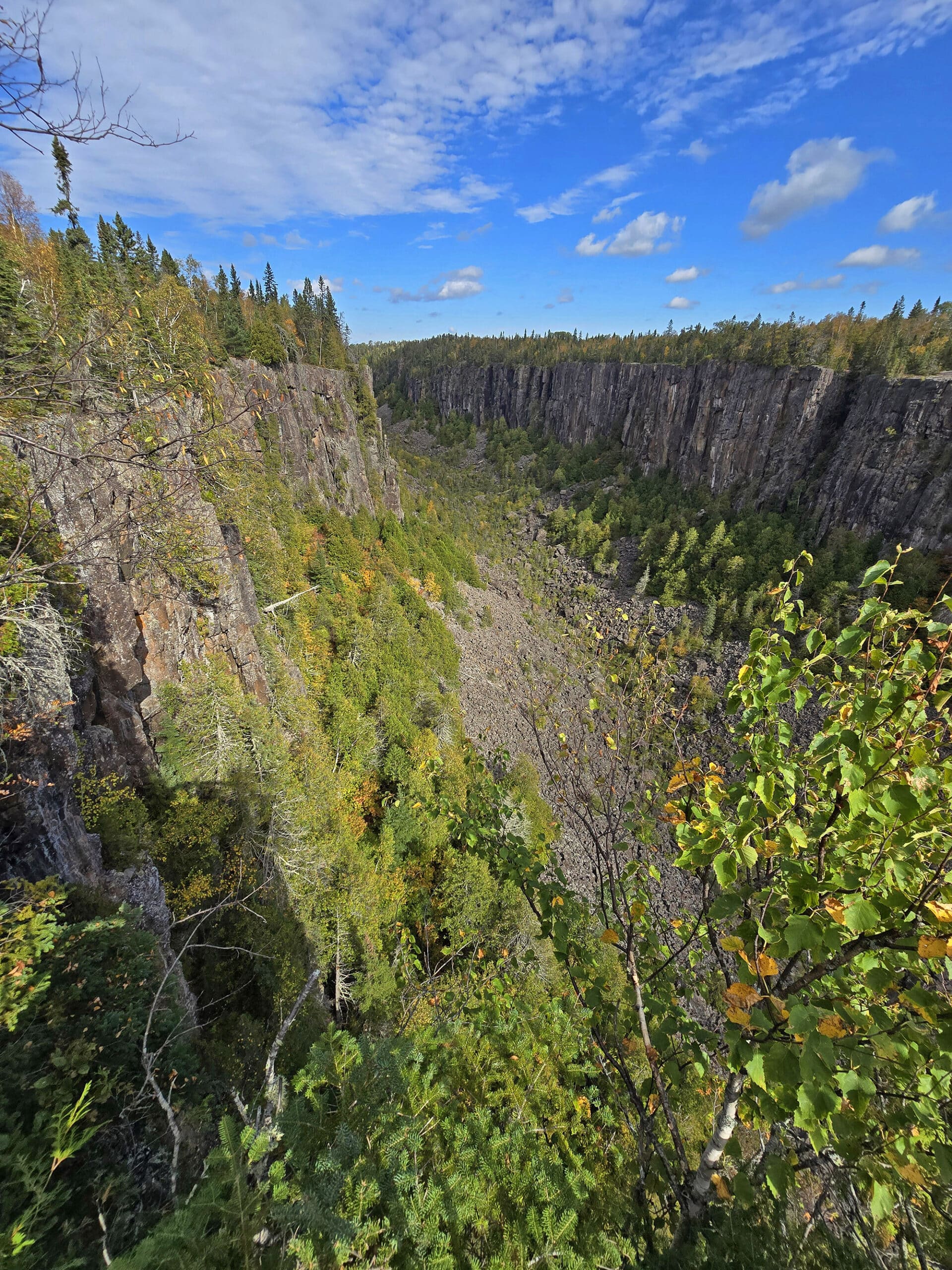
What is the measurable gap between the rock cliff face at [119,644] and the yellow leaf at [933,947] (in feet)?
11.4

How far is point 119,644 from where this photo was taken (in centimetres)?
1190

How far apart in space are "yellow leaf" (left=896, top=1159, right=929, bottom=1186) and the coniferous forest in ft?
0.13

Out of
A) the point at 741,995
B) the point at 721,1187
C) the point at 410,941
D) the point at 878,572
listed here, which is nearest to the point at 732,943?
the point at 741,995

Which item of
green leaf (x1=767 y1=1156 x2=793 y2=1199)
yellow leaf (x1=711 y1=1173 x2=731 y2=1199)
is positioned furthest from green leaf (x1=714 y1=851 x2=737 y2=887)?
yellow leaf (x1=711 y1=1173 x2=731 y2=1199)

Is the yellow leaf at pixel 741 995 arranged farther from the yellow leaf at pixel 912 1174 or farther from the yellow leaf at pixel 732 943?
the yellow leaf at pixel 912 1174

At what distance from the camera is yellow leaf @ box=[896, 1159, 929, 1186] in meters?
1.67

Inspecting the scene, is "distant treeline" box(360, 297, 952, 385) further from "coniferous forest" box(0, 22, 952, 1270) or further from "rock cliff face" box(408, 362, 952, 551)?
"coniferous forest" box(0, 22, 952, 1270)

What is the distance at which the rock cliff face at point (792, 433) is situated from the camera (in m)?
50.5

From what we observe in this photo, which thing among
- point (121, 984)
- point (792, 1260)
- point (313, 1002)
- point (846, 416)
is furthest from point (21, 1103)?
point (846, 416)

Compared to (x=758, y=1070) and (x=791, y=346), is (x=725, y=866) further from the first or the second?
(x=791, y=346)

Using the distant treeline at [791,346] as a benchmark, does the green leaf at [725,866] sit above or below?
below

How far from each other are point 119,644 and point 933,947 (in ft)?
47.6

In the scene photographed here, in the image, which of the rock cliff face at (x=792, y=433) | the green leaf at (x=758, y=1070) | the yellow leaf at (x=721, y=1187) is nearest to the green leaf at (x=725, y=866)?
the green leaf at (x=758, y=1070)

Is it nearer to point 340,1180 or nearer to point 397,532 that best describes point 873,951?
point 340,1180
